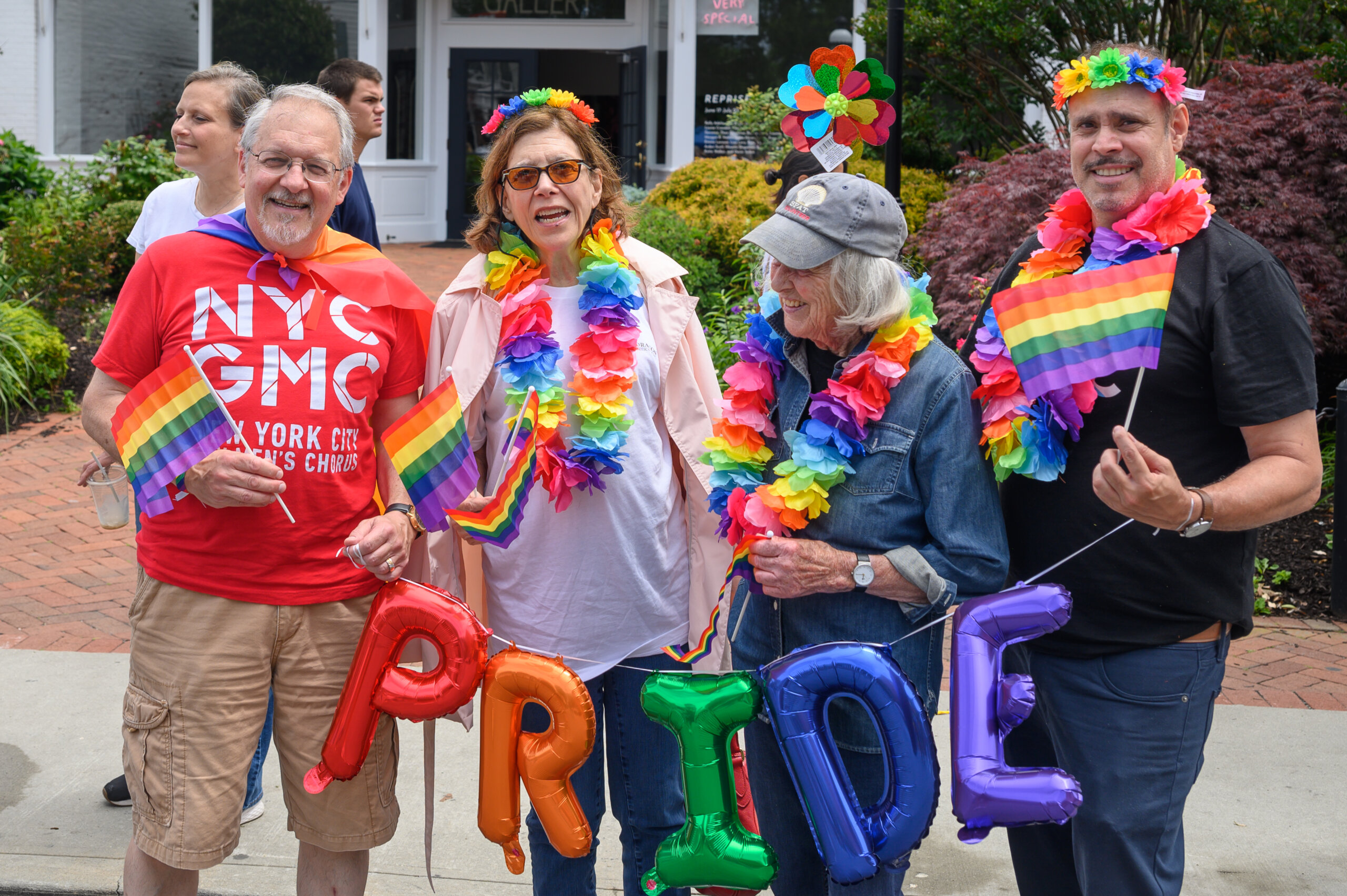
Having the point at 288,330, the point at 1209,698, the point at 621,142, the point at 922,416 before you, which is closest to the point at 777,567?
the point at 922,416

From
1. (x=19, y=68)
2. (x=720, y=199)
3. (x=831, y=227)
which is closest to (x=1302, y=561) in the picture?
(x=831, y=227)

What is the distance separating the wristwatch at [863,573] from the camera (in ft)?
7.57

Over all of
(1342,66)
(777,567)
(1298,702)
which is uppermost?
(1342,66)

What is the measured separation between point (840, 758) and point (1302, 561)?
4.65m

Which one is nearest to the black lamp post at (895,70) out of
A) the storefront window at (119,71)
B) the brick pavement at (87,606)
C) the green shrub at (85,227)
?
the brick pavement at (87,606)

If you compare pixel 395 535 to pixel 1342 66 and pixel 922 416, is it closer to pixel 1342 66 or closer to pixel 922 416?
pixel 922 416

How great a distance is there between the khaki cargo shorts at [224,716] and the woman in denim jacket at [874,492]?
1.02 m

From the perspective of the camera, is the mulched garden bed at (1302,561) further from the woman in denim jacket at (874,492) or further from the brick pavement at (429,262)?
the brick pavement at (429,262)

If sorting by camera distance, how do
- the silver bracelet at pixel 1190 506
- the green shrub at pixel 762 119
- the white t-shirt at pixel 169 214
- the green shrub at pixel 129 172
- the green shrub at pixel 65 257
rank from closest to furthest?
1. the silver bracelet at pixel 1190 506
2. the white t-shirt at pixel 169 214
3. the green shrub at pixel 65 257
4. the green shrub at pixel 129 172
5. the green shrub at pixel 762 119

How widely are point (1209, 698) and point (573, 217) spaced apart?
1708mm

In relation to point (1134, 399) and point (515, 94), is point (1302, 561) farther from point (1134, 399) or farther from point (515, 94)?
point (515, 94)

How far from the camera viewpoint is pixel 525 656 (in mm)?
2533

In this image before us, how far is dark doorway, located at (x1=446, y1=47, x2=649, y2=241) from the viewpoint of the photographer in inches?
582

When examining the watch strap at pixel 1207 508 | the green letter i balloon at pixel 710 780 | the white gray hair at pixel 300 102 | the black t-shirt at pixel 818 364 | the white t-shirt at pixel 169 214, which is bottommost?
the green letter i balloon at pixel 710 780
